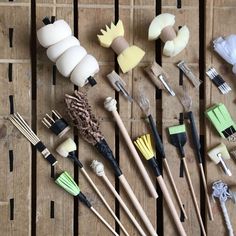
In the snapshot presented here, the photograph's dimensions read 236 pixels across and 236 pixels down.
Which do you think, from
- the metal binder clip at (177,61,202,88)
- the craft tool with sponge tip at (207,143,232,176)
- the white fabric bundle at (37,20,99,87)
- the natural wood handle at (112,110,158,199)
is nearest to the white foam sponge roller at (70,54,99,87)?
the white fabric bundle at (37,20,99,87)

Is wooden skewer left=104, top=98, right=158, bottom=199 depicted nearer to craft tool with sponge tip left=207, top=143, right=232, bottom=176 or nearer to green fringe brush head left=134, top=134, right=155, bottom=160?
green fringe brush head left=134, top=134, right=155, bottom=160

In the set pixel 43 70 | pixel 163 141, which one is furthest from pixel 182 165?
pixel 43 70

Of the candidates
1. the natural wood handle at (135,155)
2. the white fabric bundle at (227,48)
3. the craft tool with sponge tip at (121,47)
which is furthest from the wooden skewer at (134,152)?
the white fabric bundle at (227,48)

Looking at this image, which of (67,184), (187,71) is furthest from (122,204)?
(187,71)

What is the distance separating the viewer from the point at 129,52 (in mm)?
1376

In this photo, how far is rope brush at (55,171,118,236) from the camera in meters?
1.38

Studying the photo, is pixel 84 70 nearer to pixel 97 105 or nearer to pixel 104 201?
pixel 97 105

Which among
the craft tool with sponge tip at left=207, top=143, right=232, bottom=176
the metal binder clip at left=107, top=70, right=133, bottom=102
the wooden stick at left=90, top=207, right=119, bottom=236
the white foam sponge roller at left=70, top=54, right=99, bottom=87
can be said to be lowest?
the wooden stick at left=90, top=207, right=119, bottom=236

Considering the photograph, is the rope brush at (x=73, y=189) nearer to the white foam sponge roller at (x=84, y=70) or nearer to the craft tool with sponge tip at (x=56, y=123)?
the craft tool with sponge tip at (x=56, y=123)

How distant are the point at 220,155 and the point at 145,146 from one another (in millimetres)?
185

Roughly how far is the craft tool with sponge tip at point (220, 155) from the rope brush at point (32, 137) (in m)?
0.39

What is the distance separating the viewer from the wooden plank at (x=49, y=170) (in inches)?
55.1

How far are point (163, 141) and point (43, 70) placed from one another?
→ 13.7 inches

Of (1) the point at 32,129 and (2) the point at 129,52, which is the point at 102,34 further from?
(1) the point at 32,129
